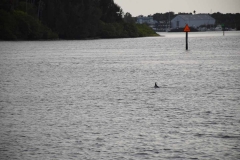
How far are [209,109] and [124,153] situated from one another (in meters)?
6.73

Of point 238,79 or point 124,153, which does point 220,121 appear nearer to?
point 124,153

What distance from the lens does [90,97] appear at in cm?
2225

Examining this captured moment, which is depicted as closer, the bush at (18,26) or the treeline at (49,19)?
the bush at (18,26)

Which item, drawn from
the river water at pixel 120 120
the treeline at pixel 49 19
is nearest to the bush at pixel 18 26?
the treeline at pixel 49 19

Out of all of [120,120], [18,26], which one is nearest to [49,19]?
[18,26]

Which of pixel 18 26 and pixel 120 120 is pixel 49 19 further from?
pixel 120 120

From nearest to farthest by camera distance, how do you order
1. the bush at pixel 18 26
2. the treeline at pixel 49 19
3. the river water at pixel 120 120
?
the river water at pixel 120 120 < the bush at pixel 18 26 < the treeline at pixel 49 19

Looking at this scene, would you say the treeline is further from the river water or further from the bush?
the river water

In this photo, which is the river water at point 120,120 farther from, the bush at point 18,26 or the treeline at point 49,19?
the treeline at point 49,19

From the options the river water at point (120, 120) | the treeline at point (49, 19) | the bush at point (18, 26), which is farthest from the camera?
the treeline at point (49, 19)

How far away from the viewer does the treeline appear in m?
130

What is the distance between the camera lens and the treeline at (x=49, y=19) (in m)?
130

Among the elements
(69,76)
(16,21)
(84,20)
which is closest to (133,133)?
(69,76)

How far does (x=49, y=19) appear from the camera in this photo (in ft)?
459
